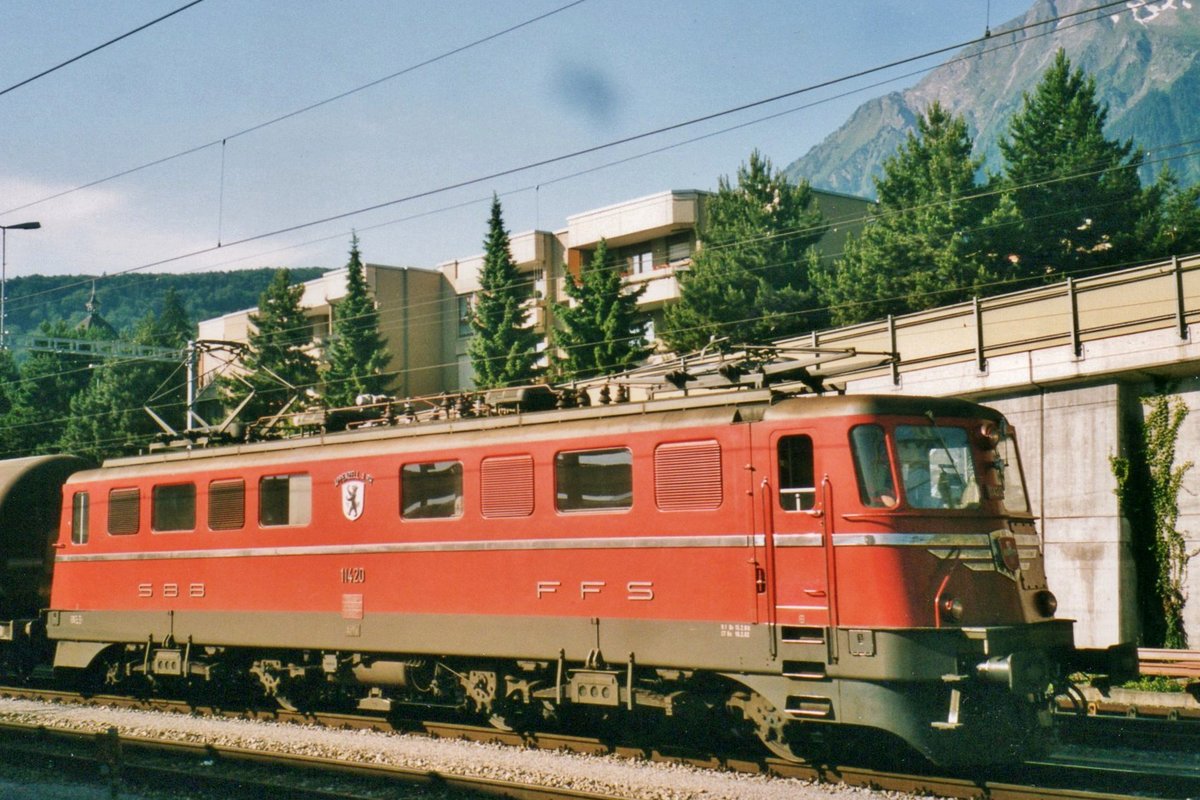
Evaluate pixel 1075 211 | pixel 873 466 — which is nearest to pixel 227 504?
pixel 873 466

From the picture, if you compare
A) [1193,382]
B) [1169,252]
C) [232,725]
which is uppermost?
[1169,252]

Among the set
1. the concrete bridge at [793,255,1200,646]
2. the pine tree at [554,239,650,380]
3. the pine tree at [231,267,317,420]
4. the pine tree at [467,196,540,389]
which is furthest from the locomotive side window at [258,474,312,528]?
the pine tree at [231,267,317,420]

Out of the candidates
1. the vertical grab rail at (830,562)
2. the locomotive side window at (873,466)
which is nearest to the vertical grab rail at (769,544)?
the vertical grab rail at (830,562)

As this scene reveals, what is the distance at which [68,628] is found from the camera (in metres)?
17.9

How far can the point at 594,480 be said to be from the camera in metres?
12.2

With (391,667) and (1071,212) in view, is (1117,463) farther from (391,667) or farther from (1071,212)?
(1071,212)

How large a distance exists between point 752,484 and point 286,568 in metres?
6.98

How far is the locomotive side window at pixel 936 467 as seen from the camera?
1066cm

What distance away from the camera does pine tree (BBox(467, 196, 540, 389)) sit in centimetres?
4566

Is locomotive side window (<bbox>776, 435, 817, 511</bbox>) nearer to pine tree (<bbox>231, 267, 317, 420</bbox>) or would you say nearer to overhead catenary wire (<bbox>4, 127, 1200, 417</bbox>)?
overhead catenary wire (<bbox>4, 127, 1200, 417</bbox>)

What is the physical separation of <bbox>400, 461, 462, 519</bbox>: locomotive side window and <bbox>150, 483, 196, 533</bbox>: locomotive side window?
4.19m

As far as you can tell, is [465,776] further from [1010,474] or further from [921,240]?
[921,240]

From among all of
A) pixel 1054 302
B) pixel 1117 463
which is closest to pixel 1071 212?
pixel 1054 302

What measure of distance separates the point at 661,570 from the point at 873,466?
246 centimetres
